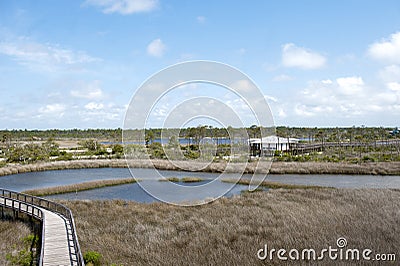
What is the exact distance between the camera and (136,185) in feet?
121

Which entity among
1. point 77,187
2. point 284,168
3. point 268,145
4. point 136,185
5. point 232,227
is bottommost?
point 136,185

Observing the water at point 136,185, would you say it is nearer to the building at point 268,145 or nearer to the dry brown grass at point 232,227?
the dry brown grass at point 232,227

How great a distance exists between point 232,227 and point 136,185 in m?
21.0

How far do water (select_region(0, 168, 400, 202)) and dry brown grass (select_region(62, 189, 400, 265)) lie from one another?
17.3 feet

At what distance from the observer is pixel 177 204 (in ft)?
82.8

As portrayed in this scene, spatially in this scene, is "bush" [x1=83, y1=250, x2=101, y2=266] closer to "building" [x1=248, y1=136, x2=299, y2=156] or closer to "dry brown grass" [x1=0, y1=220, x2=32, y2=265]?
"dry brown grass" [x1=0, y1=220, x2=32, y2=265]

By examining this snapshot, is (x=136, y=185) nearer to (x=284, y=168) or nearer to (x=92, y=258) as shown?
(x=284, y=168)

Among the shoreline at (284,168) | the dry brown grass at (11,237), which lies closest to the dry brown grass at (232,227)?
the dry brown grass at (11,237)

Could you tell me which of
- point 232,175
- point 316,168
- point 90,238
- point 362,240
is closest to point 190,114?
point 90,238

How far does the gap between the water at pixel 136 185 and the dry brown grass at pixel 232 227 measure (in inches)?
207

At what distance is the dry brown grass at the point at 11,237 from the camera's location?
14605 millimetres

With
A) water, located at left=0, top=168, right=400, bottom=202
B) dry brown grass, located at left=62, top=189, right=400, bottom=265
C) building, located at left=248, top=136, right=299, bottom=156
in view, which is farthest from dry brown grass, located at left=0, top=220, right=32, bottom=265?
building, located at left=248, top=136, right=299, bottom=156

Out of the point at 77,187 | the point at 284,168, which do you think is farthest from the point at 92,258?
the point at 284,168

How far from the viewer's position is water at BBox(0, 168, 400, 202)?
3085 centimetres
